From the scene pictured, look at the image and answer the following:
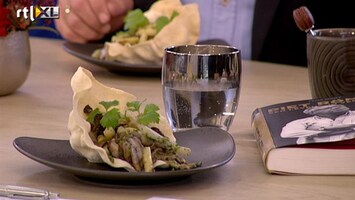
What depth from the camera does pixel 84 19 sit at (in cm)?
209

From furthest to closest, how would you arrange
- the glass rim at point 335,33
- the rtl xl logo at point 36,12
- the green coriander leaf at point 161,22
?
the green coriander leaf at point 161,22 < the rtl xl logo at point 36,12 < the glass rim at point 335,33

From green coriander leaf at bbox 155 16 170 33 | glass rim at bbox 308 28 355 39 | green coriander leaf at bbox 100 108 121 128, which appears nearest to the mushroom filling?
green coriander leaf at bbox 100 108 121 128

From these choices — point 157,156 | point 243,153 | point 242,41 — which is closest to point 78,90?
point 157,156

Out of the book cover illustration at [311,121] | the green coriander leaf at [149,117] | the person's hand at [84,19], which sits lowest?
the person's hand at [84,19]

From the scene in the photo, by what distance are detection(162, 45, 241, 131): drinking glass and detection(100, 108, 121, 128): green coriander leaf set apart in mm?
176

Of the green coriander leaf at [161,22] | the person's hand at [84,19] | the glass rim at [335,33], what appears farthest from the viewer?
the person's hand at [84,19]

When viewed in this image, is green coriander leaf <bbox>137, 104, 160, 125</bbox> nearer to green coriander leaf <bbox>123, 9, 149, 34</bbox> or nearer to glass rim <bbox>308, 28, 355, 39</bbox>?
glass rim <bbox>308, 28, 355, 39</bbox>

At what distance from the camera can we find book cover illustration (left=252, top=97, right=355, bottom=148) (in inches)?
39.4

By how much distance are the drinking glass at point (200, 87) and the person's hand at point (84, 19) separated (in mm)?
925

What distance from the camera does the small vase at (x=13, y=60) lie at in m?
1.46

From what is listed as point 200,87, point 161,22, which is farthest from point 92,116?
point 161,22

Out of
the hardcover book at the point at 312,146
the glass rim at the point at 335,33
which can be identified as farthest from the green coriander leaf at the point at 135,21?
the hardcover book at the point at 312,146

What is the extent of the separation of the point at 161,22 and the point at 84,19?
429mm

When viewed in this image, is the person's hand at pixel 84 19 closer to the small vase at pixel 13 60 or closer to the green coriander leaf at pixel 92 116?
the small vase at pixel 13 60
